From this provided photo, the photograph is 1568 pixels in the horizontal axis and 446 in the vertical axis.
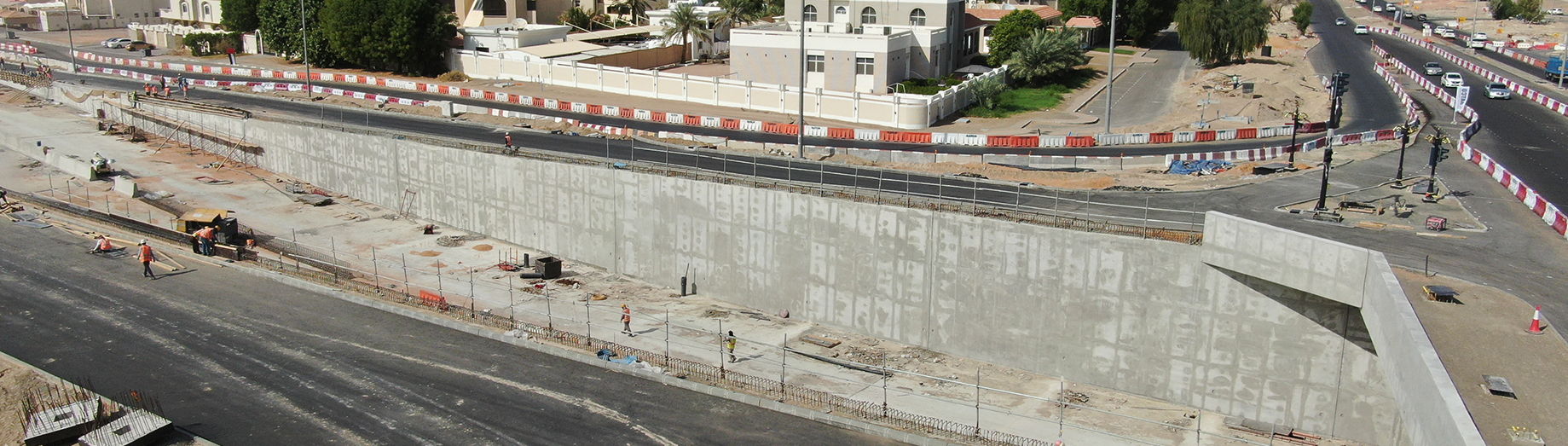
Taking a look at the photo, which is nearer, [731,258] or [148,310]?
[148,310]

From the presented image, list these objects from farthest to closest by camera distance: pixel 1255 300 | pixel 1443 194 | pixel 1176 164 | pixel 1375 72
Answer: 1. pixel 1375 72
2. pixel 1176 164
3. pixel 1443 194
4. pixel 1255 300

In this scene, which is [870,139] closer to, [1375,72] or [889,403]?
[889,403]

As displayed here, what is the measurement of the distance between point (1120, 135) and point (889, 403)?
1199 inches

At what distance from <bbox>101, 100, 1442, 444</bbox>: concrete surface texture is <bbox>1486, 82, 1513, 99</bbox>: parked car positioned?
54.2 meters

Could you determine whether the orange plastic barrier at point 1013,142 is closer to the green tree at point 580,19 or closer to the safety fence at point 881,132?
the safety fence at point 881,132

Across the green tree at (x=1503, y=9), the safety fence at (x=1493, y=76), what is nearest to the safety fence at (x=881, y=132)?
the safety fence at (x=1493, y=76)

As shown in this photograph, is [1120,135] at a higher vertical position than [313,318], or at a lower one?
higher

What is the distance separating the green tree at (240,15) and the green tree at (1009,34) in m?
64.7

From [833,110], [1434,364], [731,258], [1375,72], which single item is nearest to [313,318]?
[731,258]

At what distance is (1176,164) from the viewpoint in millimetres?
48438

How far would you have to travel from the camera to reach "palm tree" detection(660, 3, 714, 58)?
307ft

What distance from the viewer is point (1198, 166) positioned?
4816cm

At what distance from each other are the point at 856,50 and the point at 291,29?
47775 millimetres

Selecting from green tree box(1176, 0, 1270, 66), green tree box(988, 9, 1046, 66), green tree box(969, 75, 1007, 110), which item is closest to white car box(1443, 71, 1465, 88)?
green tree box(1176, 0, 1270, 66)
